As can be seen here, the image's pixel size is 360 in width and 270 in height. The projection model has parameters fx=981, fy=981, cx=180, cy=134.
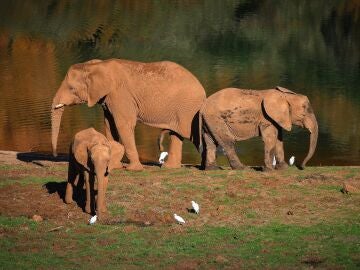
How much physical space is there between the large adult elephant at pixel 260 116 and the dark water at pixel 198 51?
7.09m

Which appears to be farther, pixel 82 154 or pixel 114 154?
pixel 114 154

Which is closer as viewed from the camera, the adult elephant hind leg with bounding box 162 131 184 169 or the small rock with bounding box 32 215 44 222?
the small rock with bounding box 32 215 44 222

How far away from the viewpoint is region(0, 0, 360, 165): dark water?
1336 inches

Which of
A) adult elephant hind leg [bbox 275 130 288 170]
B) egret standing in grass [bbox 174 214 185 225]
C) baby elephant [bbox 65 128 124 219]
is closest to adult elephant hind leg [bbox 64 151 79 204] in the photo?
baby elephant [bbox 65 128 124 219]

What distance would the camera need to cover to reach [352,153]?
1218 inches

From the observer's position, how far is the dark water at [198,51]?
33.9 metres

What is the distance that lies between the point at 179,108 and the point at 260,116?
2.09 meters

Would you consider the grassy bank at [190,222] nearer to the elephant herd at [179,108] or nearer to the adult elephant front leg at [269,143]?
the adult elephant front leg at [269,143]

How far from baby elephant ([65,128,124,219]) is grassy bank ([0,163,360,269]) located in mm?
496

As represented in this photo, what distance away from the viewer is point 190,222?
17.4 meters

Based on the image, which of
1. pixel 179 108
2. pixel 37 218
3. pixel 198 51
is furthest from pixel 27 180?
pixel 198 51

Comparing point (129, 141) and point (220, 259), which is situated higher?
point (220, 259)

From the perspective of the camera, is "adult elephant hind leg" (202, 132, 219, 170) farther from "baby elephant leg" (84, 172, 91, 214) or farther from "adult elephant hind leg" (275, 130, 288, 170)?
"baby elephant leg" (84, 172, 91, 214)

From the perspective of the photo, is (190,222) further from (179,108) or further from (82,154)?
(179,108)
